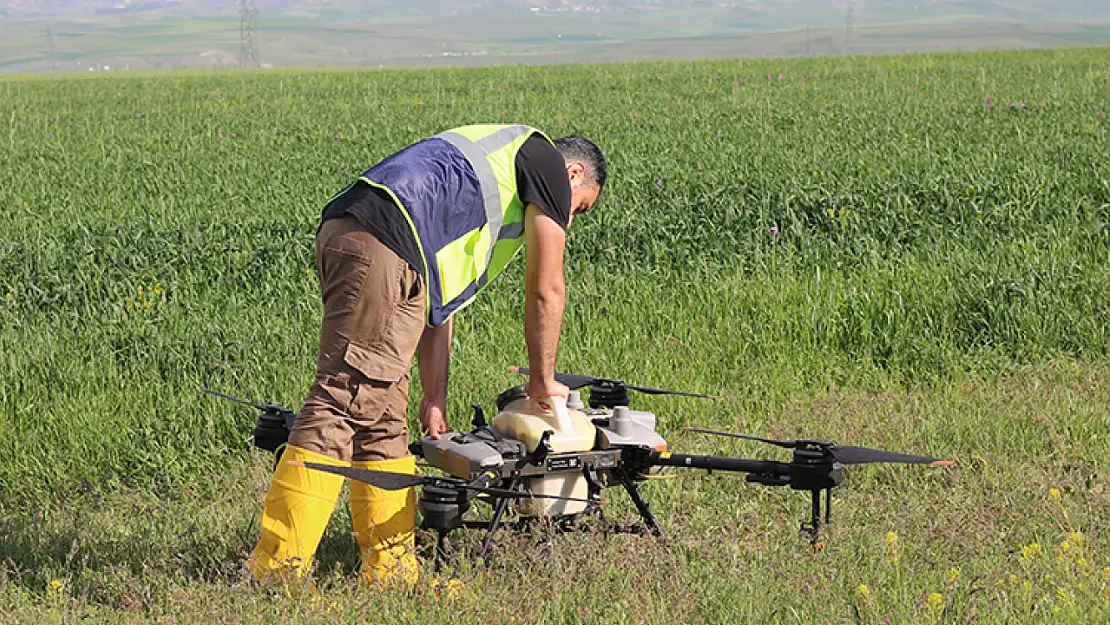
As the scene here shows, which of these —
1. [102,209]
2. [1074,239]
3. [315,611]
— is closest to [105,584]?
[315,611]

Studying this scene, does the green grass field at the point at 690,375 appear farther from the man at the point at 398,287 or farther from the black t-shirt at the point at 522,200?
the black t-shirt at the point at 522,200

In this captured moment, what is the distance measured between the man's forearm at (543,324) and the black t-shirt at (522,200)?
0.20 metres

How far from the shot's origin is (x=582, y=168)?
361 centimetres

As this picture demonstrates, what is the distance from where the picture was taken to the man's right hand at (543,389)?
3549 millimetres

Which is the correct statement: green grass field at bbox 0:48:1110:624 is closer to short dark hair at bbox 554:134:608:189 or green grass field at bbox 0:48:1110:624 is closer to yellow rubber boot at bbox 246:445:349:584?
yellow rubber boot at bbox 246:445:349:584

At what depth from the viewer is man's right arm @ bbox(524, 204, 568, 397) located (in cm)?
345

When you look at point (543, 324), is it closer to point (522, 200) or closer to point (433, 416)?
point (522, 200)

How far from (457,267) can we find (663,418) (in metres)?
2.02

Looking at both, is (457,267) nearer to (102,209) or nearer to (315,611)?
(315,611)

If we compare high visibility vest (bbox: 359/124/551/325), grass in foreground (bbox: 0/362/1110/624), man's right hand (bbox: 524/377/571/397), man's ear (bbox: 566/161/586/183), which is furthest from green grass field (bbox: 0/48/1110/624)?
man's ear (bbox: 566/161/586/183)

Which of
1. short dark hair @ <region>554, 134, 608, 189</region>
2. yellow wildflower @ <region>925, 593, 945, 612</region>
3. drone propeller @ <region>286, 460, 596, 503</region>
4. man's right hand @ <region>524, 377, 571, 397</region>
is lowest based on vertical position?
yellow wildflower @ <region>925, 593, 945, 612</region>

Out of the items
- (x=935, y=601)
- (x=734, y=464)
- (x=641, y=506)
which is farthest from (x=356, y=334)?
(x=935, y=601)

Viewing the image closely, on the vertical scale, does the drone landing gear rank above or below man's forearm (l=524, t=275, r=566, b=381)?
below

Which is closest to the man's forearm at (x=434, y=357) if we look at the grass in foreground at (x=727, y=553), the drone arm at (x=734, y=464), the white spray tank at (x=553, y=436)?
→ the white spray tank at (x=553, y=436)
